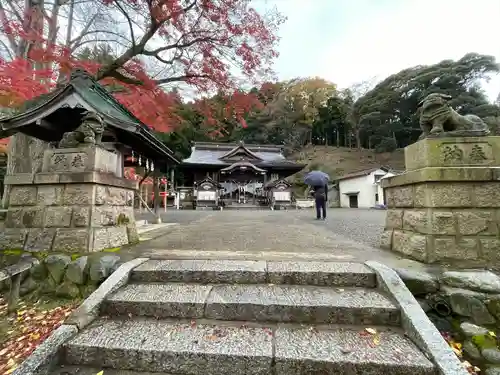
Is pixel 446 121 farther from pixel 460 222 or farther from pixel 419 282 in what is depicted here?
pixel 419 282

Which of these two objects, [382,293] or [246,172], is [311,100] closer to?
[246,172]

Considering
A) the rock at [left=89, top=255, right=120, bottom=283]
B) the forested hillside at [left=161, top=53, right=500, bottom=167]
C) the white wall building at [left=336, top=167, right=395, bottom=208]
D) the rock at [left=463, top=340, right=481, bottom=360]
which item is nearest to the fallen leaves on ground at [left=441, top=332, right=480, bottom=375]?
the rock at [left=463, top=340, right=481, bottom=360]

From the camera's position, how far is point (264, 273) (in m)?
2.56

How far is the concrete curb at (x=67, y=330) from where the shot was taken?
5.47ft

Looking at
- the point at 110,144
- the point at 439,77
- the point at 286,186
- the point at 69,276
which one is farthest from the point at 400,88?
the point at 69,276

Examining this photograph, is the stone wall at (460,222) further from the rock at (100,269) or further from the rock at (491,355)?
the rock at (100,269)

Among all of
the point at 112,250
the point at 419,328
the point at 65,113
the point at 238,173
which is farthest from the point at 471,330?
the point at 238,173

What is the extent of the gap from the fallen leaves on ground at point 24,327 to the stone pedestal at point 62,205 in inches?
28.5

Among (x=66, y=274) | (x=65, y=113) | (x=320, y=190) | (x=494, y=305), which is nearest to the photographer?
(x=494, y=305)

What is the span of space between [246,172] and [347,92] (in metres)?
35.1

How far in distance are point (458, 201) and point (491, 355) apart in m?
1.59

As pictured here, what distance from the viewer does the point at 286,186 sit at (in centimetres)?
1930

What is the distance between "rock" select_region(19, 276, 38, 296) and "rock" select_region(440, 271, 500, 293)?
4.83m

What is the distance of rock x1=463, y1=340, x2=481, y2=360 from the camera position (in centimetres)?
192
